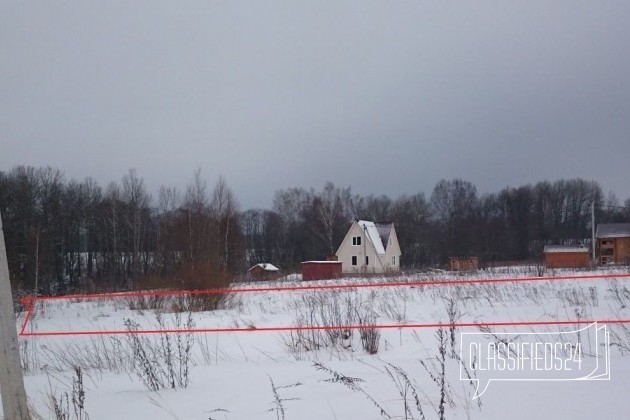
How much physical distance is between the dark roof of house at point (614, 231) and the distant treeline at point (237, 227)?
16.5 metres

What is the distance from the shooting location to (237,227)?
4406cm

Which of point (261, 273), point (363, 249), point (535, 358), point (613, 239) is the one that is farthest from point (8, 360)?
point (613, 239)

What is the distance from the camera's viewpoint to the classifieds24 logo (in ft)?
15.0

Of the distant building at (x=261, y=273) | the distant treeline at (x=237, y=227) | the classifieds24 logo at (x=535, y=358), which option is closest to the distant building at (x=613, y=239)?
the distant treeline at (x=237, y=227)

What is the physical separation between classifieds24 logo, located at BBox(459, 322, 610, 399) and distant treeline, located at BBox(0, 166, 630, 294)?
1073cm

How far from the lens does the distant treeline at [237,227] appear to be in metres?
34.5

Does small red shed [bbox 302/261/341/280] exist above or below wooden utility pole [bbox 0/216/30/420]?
below

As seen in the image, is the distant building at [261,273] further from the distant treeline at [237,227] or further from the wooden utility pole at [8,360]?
the wooden utility pole at [8,360]

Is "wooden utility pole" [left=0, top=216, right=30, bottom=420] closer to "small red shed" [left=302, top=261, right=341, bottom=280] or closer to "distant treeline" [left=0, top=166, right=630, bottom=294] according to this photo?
"distant treeline" [left=0, top=166, right=630, bottom=294]

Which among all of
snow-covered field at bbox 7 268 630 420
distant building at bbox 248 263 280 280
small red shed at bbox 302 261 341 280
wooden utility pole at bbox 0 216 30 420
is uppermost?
wooden utility pole at bbox 0 216 30 420

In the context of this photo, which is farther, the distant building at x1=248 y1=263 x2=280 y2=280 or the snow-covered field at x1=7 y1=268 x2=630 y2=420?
the distant building at x1=248 y1=263 x2=280 y2=280

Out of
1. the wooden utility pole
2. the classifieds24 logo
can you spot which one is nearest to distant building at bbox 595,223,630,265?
the classifieds24 logo

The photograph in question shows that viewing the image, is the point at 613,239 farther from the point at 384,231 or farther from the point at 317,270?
the point at 317,270

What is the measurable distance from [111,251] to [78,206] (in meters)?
5.19
